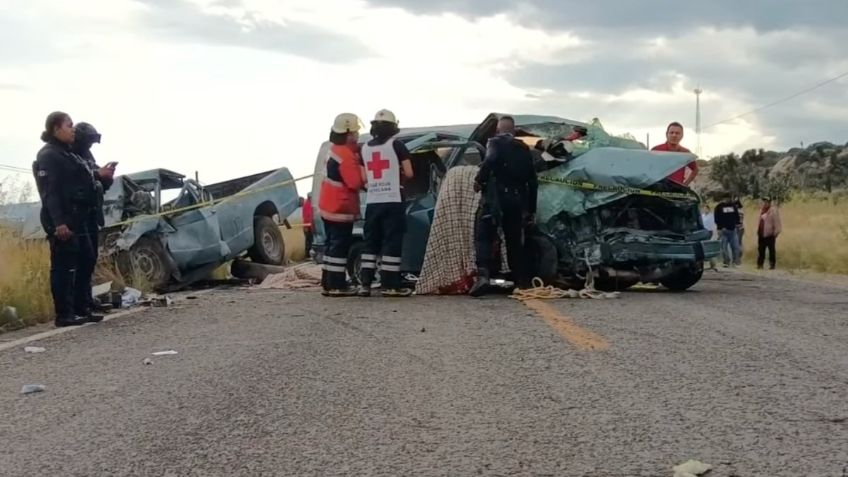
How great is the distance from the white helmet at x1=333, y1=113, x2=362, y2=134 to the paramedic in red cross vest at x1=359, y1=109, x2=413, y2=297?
29 centimetres

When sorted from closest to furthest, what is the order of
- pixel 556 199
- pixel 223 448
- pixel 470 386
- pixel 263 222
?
pixel 223 448 < pixel 470 386 < pixel 556 199 < pixel 263 222

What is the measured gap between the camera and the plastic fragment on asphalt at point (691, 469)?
3.39m

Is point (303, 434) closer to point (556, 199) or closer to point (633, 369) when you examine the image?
point (633, 369)

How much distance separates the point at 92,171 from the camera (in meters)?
9.03

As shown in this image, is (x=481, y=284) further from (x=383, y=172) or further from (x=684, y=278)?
(x=684, y=278)

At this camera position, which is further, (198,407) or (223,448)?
(198,407)

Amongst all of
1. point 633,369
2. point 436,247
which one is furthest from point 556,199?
point 633,369

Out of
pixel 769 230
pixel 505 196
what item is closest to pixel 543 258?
pixel 505 196

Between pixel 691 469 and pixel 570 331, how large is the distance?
3536 mm

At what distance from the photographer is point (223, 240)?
1426cm

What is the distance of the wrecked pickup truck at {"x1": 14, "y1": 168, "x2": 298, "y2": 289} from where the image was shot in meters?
12.6

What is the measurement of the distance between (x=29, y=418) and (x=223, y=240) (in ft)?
31.5

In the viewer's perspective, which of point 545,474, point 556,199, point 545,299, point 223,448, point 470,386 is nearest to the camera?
point 545,474

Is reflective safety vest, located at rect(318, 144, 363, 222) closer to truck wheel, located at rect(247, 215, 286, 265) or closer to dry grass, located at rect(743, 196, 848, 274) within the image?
truck wheel, located at rect(247, 215, 286, 265)
